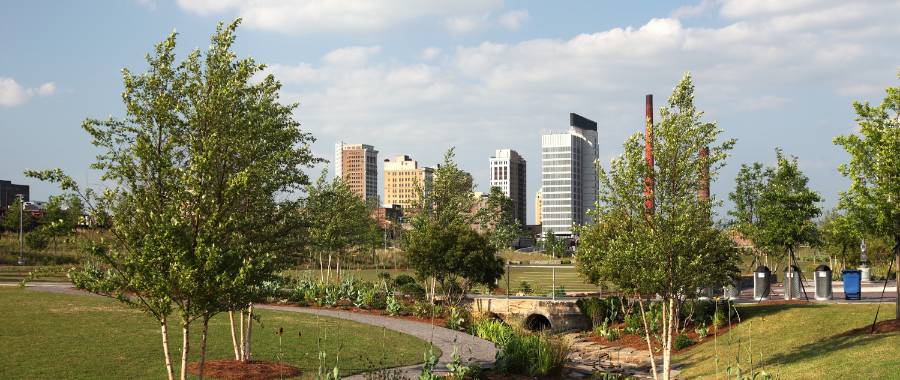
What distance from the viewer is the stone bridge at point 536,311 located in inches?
1286

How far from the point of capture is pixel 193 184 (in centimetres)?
1102

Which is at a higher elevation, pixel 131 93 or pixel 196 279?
pixel 131 93

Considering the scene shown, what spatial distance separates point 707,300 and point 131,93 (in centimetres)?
2530

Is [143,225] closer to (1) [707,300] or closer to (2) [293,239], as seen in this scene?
(2) [293,239]

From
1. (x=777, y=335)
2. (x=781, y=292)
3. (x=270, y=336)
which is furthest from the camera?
(x=781, y=292)

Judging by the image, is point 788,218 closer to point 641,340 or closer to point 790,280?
point 790,280

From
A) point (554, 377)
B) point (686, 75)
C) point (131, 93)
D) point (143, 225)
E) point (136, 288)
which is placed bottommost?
point (554, 377)

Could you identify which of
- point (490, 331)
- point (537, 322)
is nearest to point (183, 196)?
point (490, 331)

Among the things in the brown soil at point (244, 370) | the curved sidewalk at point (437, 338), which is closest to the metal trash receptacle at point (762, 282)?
the curved sidewalk at point (437, 338)

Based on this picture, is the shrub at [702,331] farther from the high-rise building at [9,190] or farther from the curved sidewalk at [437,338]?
the high-rise building at [9,190]

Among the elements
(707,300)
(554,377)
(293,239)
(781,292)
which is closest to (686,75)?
(554,377)

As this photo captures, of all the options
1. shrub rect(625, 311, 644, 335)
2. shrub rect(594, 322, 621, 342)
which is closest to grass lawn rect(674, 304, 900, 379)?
shrub rect(625, 311, 644, 335)

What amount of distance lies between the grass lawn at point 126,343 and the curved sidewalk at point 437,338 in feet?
2.44

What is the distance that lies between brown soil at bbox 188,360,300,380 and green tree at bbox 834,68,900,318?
16299mm
